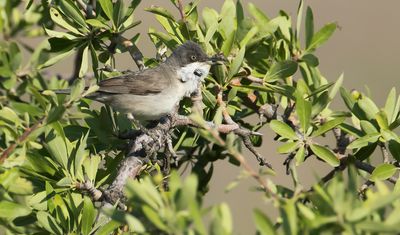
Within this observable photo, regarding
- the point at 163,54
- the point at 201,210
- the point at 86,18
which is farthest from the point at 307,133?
the point at 201,210

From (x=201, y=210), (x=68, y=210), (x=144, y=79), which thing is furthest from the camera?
(x=144, y=79)

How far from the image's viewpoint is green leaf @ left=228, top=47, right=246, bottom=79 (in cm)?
399

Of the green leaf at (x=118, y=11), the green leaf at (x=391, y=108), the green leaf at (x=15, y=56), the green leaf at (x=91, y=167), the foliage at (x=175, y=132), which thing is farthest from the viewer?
the green leaf at (x=118, y=11)

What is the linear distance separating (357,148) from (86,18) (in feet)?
5.93

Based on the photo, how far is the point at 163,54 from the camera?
4.59 m

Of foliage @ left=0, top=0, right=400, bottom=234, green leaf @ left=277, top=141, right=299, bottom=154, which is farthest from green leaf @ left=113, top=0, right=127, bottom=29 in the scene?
green leaf @ left=277, top=141, right=299, bottom=154

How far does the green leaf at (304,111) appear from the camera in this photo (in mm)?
3910

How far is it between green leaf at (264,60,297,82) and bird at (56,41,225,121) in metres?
0.51

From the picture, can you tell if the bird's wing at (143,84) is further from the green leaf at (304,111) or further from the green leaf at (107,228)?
the green leaf at (107,228)

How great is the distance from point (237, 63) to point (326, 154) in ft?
2.25

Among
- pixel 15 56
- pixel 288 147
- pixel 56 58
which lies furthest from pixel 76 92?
pixel 288 147

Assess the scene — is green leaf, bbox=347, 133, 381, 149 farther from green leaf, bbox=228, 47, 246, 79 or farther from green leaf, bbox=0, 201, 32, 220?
green leaf, bbox=0, 201, 32, 220

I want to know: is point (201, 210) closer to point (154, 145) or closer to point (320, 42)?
point (154, 145)

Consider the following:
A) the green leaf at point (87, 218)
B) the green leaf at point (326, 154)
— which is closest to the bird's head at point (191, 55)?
the green leaf at point (326, 154)
